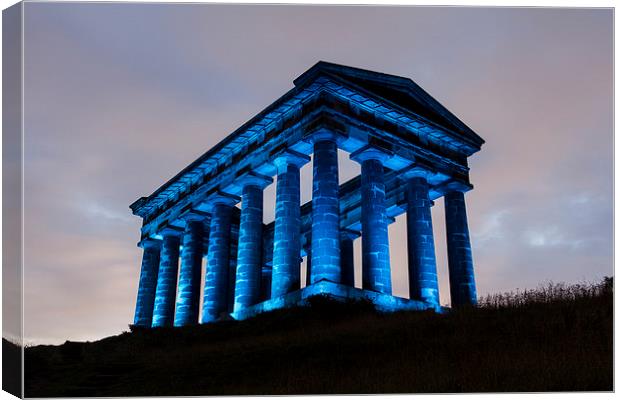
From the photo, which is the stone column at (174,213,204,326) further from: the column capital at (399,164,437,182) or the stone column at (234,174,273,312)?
the column capital at (399,164,437,182)

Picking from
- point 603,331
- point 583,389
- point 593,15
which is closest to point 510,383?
point 583,389

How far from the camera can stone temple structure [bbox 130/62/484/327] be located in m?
35.8

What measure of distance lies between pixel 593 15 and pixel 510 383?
12306mm

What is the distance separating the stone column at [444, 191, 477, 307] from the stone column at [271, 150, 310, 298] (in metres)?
10.6

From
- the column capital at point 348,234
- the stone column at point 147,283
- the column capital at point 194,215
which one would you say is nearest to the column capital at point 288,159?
the column capital at point 194,215

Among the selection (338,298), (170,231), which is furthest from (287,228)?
(170,231)

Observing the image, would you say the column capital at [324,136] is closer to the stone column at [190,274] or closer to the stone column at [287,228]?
the stone column at [287,228]

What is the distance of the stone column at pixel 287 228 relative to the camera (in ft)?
118

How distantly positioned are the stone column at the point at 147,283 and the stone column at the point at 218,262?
1157cm

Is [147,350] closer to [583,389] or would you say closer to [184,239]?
[583,389]

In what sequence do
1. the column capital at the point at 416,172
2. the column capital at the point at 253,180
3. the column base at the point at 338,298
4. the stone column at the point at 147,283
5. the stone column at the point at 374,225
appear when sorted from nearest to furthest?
the column base at the point at 338,298
the stone column at the point at 374,225
the column capital at the point at 416,172
the column capital at the point at 253,180
the stone column at the point at 147,283

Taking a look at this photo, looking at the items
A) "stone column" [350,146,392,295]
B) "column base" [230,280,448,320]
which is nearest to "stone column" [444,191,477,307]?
"column base" [230,280,448,320]

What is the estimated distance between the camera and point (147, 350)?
26.9 metres

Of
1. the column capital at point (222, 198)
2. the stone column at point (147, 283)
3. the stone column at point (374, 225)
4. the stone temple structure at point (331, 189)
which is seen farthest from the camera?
the stone column at point (147, 283)
